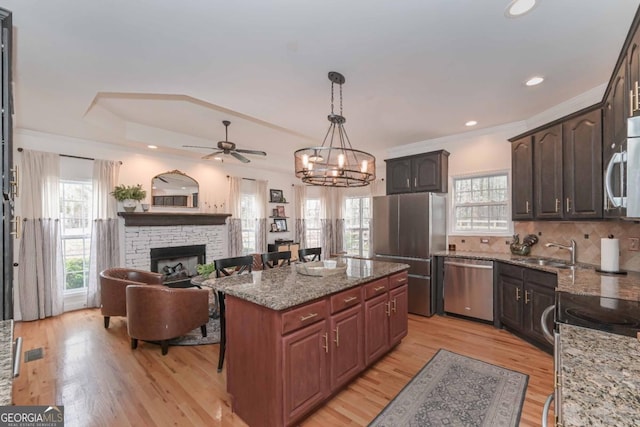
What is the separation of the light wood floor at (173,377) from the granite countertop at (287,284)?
0.92m

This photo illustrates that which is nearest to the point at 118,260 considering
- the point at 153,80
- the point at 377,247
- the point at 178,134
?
the point at 178,134

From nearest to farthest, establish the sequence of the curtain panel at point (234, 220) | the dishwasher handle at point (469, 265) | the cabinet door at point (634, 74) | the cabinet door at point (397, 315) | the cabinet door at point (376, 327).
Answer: the cabinet door at point (634, 74), the cabinet door at point (376, 327), the cabinet door at point (397, 315), the dishwasher handle at point (469, 265), the curtain panel at point (234, 220)

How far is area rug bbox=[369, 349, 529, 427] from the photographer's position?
2.06 m

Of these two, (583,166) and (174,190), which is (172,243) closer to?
(174,190)

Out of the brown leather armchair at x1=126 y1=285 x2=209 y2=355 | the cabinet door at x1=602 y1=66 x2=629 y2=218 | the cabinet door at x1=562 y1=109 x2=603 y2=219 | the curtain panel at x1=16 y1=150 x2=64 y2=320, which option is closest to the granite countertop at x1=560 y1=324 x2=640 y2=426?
the cabinet door at x1=602 y1=66 x2=629 y2=218

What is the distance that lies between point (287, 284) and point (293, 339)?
1.64 feet

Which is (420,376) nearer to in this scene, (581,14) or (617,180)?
(617,180)

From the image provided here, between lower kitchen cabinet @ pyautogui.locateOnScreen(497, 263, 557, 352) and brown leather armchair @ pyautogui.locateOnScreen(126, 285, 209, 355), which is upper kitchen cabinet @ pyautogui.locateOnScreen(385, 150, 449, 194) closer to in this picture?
lower kitchen cabinet @ pyautogui.locateOnScreen(497, 263, 557, 352)

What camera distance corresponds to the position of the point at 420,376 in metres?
2.62

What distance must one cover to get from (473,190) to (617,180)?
269 cm

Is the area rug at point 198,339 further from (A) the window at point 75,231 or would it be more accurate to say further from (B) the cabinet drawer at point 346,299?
(A) the window at point 75,231

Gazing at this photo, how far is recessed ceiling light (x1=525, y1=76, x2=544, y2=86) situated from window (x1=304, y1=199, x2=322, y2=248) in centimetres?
566

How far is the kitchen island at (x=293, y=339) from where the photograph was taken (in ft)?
6.00

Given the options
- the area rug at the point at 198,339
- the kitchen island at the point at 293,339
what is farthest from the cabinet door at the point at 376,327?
the area rug at the point at 198,339
